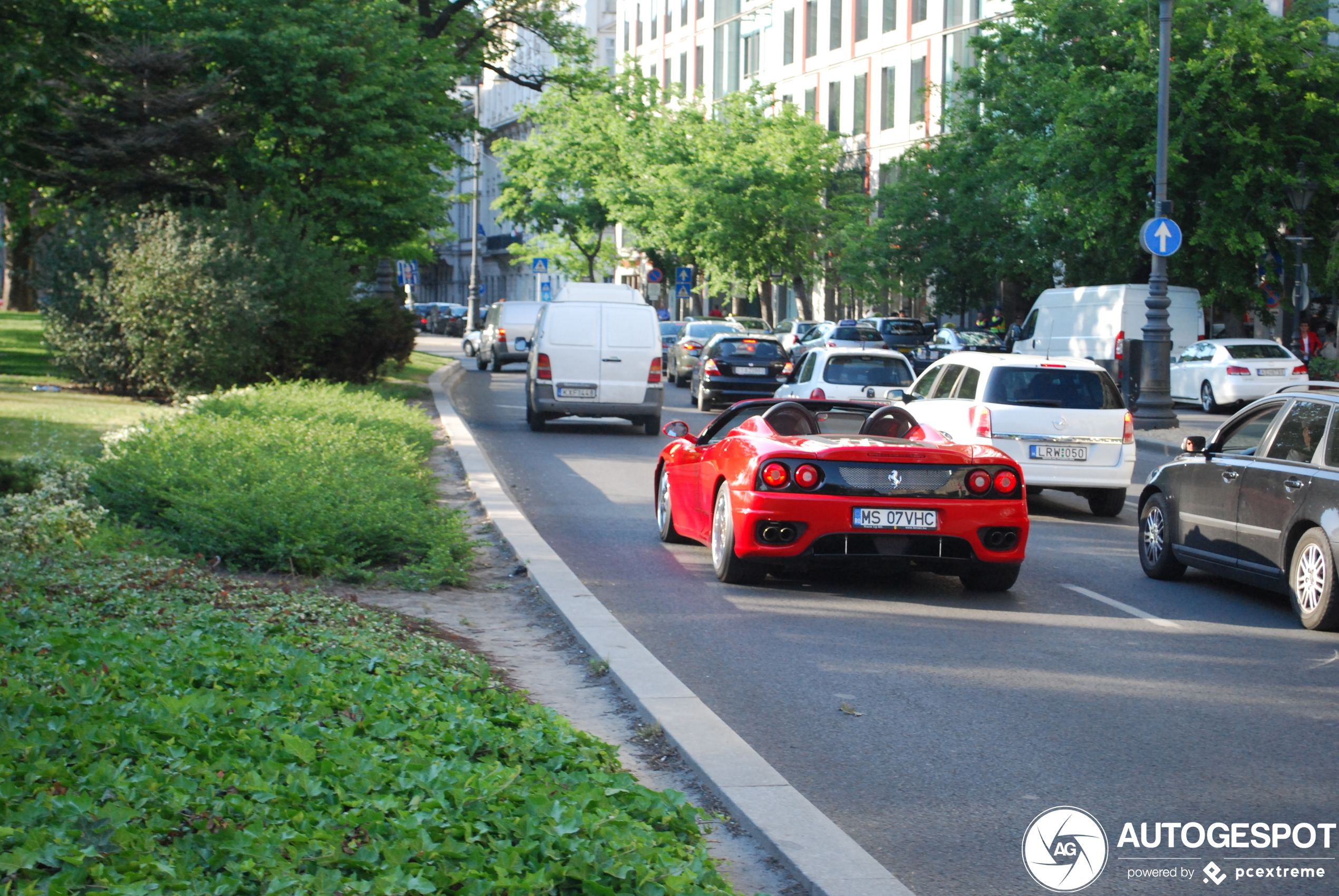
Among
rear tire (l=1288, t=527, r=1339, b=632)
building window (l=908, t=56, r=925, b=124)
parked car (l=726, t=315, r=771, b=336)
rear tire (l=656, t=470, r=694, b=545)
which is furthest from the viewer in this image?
building window (l=908, t=56, r=925, b=124)

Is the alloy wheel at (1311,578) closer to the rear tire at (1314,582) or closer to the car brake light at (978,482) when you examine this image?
the rear tire at (1314,582)

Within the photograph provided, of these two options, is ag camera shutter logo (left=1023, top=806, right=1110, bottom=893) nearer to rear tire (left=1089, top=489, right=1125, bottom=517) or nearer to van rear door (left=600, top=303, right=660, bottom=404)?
rear tire (left=1089, top=489, right=1125, bottom=517)

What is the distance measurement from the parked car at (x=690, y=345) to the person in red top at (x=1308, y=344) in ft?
41.4

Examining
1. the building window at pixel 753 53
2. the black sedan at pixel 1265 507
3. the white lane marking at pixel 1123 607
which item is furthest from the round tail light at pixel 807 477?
the building window at pixel 753 53

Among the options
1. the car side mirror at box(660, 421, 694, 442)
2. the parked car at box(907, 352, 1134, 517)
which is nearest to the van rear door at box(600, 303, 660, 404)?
the parked car at box(907, 352, 1134, 517)

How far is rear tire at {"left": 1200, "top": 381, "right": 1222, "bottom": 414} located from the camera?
29.8 m

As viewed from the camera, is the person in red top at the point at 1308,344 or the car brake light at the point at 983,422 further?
the person in red top at the point at 1308,344

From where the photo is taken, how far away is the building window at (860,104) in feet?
208

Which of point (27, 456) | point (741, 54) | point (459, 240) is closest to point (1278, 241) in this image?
point (27, 456)

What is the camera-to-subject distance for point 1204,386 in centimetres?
3016

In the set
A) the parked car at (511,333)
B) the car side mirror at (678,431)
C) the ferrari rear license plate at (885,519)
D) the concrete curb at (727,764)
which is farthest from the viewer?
the parked car at (511,333)

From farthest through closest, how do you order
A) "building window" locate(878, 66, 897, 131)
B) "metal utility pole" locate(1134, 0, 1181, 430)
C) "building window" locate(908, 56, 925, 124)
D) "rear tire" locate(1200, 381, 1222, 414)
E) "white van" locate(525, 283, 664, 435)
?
"building window" locate(878, 66, 897, 131), "building window" locate(908, 56, 925, 124), "rear tire" locate(1200, 381, 1222, 414), "metal utility pole" locate(1134, 0, 1181, 430), "white van" locate(525, 283, 664, 435)

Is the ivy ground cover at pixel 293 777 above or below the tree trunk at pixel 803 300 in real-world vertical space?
below

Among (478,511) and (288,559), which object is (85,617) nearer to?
(288,559)
